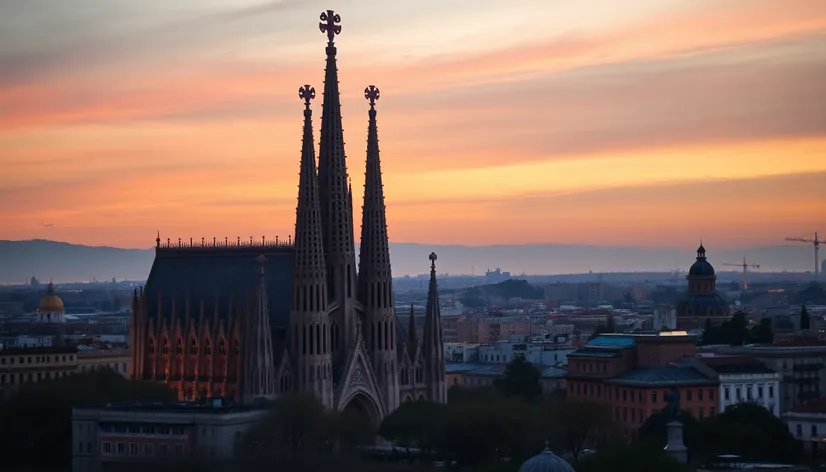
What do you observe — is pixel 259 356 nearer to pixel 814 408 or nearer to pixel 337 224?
pixel 337 224

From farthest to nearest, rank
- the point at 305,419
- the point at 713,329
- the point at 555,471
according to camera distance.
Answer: the point at 713,329, the point at 305,419, the point at 555,471

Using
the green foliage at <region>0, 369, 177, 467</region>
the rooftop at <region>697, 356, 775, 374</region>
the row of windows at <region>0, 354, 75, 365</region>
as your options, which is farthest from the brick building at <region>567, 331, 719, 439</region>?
the row of windows at <region>0, 354, 75, 365</region>

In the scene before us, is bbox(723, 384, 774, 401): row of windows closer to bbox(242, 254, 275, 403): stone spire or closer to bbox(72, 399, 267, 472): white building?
bbox(242, 254, 275, 403): stone spire

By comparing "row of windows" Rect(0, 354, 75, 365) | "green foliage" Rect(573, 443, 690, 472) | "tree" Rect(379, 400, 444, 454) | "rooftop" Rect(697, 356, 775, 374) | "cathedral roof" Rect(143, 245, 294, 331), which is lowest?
"green foliage" Rect(573, 443, 690, 472)

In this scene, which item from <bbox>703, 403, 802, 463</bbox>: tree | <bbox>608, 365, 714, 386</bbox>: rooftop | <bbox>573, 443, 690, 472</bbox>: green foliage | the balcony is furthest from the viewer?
the balcony

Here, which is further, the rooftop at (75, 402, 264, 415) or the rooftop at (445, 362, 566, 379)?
the rooftop at (445, 362, 566, 379)

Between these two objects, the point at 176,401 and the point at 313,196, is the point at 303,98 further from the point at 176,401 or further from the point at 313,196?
the point at 176,401

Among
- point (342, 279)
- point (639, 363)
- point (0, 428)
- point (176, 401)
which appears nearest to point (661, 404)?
point (639, 363)

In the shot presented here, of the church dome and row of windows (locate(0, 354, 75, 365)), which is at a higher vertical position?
row of windows (locate(0, 354, 75, 365))
